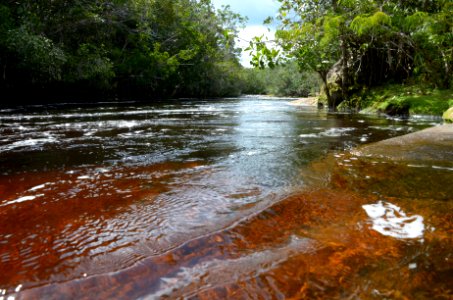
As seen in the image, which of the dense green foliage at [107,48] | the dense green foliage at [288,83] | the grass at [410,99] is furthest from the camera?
the dense green foliage at [288,83]

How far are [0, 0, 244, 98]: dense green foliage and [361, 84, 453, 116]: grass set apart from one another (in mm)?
8084

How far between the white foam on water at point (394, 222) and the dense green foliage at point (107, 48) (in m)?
4.52

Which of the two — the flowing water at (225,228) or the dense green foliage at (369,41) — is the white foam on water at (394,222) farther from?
the dense green foliage at (369,41)

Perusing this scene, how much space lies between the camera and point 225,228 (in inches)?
Result: 96.4

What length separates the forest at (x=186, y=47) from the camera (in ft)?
32.8

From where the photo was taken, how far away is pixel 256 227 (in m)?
2.49

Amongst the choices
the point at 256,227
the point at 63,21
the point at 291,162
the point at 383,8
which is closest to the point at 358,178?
the point at 291,162

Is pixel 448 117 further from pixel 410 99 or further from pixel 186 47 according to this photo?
pixel 186 47

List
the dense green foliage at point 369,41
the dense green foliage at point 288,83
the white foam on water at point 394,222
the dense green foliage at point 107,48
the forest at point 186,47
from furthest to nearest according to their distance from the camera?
the dense green foliage at point 288,83, the dense green foliage at point 107,48, the forest at point 186,47, the dense green foliage at point 369,41, the white foam on water at point 394,222

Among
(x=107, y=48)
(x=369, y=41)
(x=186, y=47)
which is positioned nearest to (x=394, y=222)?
(x=369, y=41)

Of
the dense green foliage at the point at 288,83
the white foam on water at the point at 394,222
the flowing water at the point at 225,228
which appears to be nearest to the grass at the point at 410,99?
the flowing water at the point at 225,228

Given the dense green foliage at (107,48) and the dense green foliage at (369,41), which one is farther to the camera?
the dense green foliage at (107,48)

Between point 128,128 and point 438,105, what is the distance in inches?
452

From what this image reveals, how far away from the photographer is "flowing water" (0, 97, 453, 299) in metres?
1.78
